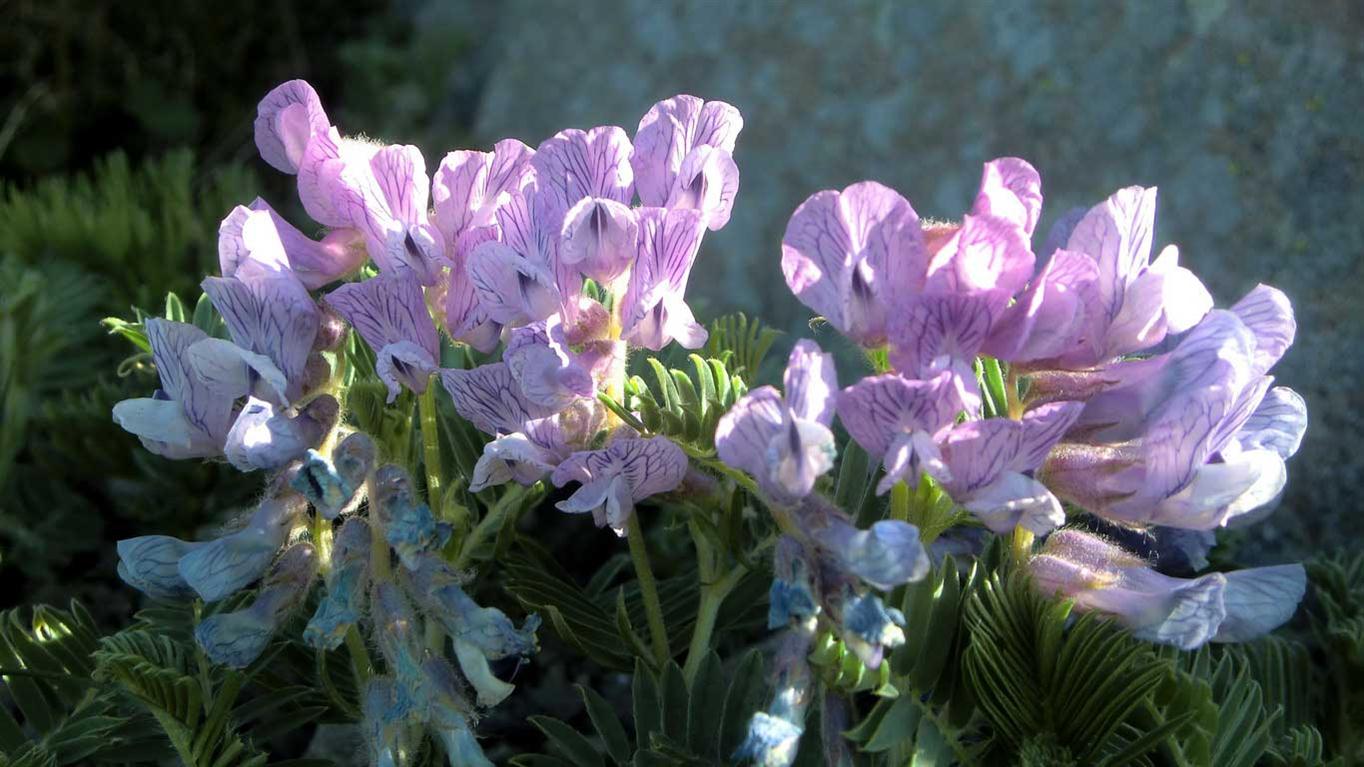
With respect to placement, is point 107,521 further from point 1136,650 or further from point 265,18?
point 265,18

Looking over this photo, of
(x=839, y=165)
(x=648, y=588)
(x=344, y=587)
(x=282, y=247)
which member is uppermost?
(x=282, y=247)

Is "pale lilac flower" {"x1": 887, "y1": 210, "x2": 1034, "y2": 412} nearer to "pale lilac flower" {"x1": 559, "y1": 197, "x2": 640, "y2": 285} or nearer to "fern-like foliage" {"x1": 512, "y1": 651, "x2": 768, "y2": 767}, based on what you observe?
"pale lilac flower" {"x1": 559, "y1": 197, "x2": 640, "y2": 285}

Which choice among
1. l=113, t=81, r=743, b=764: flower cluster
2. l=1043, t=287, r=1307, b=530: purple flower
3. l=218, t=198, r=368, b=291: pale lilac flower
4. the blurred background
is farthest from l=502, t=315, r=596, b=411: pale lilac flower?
the blurred background

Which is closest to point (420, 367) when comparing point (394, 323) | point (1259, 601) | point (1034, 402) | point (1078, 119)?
point (394, 323)

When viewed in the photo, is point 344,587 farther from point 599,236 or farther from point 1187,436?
point 1187,436

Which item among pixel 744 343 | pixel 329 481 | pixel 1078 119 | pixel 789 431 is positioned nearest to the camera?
pixel 789 431

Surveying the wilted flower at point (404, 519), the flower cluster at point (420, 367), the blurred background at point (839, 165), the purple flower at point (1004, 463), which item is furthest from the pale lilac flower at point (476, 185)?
the blurred background at point (839, 165)
